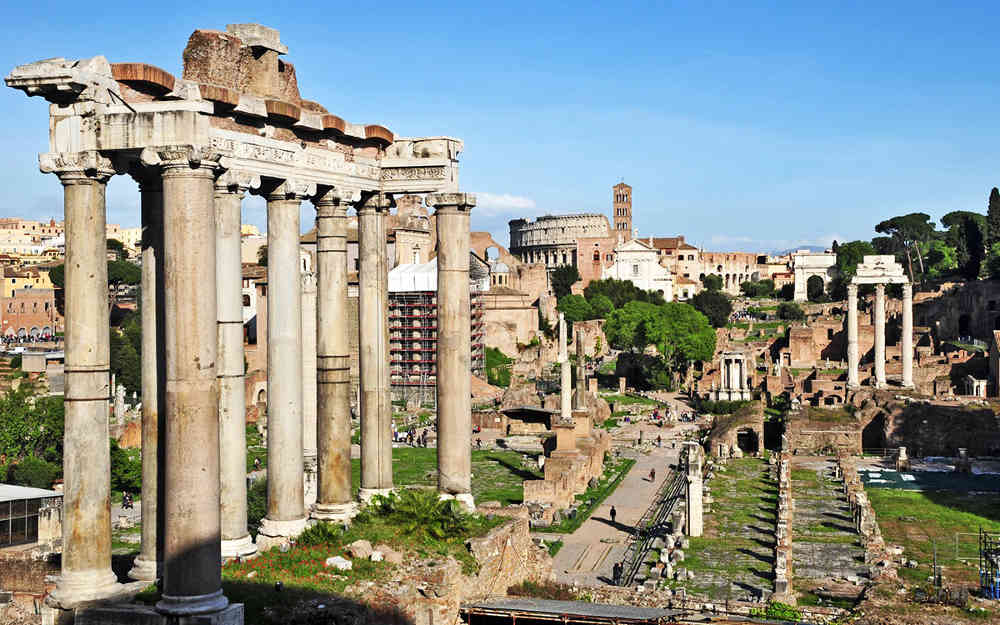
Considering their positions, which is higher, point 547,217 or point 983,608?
point 547,217

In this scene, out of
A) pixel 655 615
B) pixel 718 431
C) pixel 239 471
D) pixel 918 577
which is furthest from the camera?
pixel 718 431

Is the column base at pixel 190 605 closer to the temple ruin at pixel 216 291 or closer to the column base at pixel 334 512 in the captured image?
the temple ruin at pixel 216 291

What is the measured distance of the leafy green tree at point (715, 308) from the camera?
365 feet

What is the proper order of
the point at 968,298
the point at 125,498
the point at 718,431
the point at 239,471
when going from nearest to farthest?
the point at 239,471
the point at 125,498
the point at 718,431
the point at 968,298

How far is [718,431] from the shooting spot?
55094 mm

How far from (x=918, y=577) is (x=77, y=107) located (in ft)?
72.7

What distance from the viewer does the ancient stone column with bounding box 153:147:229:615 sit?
39.3 ft

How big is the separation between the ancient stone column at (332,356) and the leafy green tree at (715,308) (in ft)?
313

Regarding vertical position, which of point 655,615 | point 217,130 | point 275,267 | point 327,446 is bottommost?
point 655,615

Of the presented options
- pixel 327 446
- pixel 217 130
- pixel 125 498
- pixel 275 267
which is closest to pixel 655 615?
pixel 327 446

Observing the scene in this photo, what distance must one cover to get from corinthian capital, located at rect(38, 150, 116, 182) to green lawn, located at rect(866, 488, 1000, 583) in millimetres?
21495

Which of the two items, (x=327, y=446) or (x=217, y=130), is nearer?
(x=217, y=130)

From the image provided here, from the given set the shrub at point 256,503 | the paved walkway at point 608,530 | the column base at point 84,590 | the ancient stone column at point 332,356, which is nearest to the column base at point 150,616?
the column base at point 84,590

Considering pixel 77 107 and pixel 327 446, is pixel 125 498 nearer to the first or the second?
pixel 327 446
